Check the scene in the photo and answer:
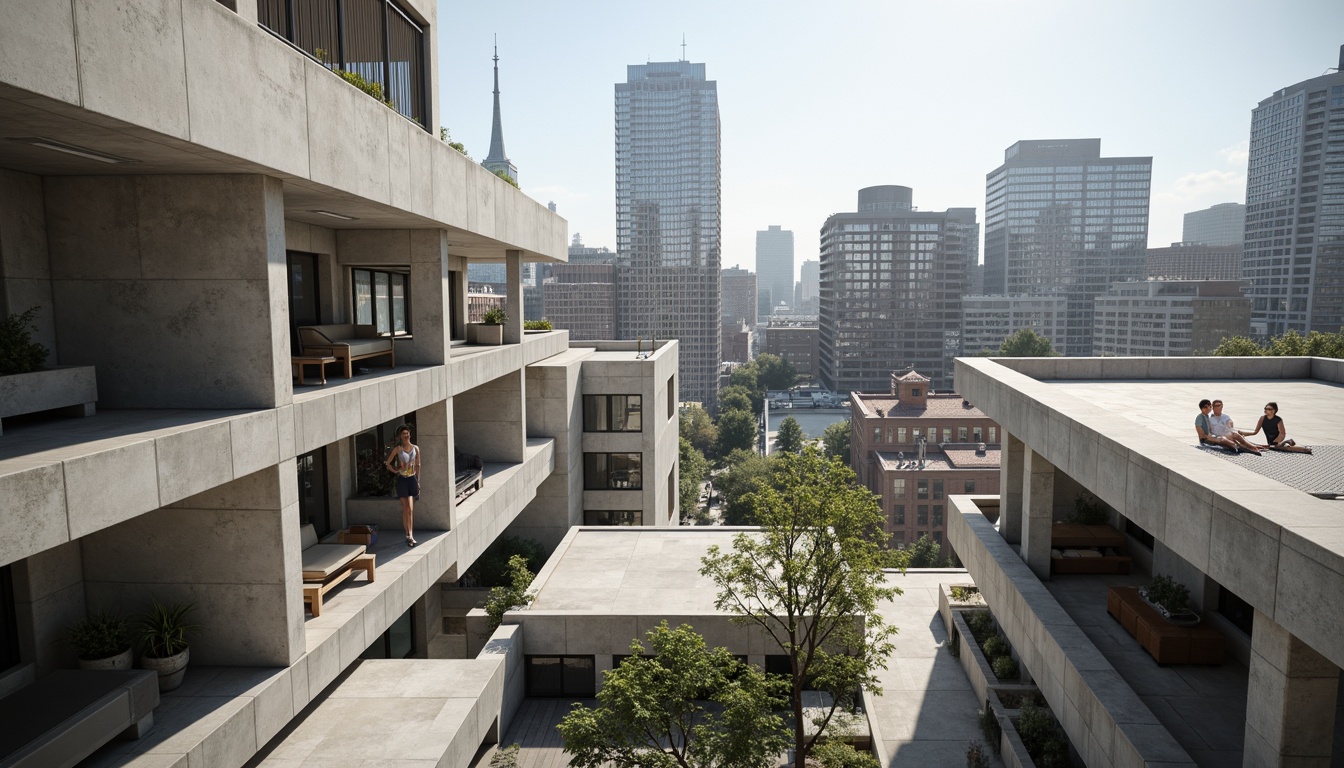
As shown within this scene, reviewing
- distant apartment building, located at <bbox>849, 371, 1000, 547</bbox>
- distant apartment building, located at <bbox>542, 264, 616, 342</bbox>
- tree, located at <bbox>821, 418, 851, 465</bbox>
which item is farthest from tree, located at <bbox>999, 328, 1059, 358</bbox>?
distant apartment building, located at <bbox>542, 264, 616, 342</bbox>

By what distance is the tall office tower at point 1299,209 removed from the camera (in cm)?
14688

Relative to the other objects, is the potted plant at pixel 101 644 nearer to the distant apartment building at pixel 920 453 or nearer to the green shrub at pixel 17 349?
the green shrub at pixel 17 349

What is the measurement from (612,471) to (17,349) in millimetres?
26065

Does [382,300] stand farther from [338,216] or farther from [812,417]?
[812,417]

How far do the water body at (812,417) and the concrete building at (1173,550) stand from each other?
135644 millimetres

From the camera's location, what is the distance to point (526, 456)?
27.7m

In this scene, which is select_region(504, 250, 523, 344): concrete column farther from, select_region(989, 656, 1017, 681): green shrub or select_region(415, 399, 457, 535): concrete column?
select_region(989, 656, 1017, 681): green shrub

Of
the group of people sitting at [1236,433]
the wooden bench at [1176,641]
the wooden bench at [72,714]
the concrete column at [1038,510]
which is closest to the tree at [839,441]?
the concrete column at [1038,510]

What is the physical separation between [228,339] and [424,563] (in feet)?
25.3

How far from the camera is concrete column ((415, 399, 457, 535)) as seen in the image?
63.7 feet

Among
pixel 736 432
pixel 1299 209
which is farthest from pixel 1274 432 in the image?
pixel 1299 209

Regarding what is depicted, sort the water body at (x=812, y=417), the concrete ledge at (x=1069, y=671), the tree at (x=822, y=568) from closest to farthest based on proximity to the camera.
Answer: the concrete ledge at (x=1069, y=671)
the tree at (x=822, y=568)
the water body at (x=812, y=417)

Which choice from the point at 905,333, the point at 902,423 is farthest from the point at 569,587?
the point at 905,333

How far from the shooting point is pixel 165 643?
450 inches
